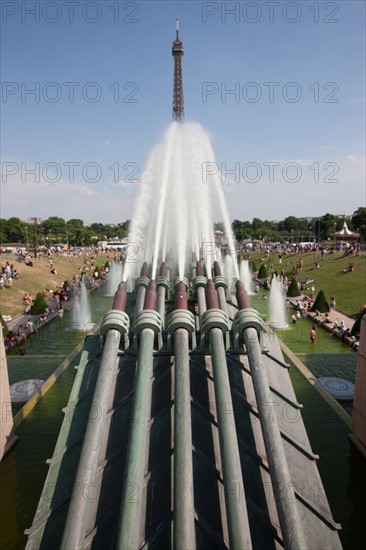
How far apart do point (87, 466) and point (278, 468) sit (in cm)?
290

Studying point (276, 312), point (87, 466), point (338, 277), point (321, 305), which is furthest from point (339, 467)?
point (338, 277)

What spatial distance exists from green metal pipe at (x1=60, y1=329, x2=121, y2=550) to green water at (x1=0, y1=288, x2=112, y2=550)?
470 cm

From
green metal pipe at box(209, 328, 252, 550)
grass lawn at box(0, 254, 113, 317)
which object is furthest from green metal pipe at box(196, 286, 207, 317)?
grass lawn at box(0, 254, 113, 317)

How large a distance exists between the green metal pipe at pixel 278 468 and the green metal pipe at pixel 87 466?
8.91 ft

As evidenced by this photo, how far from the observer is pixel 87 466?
596cm

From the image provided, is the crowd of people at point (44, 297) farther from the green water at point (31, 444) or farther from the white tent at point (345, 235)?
the white tent at point (345, 235)

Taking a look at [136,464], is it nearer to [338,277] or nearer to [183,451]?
[183,451]

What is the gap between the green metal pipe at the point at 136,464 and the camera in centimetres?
499

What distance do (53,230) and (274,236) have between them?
8240cm

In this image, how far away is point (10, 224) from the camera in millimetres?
113188

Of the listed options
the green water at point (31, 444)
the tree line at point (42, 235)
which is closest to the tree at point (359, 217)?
the tree line at point (42, 235)

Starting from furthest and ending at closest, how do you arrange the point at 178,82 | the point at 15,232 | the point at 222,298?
the point at 15,232 → the point at 178,82 → the point at 222,298

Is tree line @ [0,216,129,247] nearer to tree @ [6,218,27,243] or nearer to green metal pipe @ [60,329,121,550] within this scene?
tree @ [6,218,27,243]

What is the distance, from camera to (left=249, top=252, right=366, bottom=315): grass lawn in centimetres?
3553
